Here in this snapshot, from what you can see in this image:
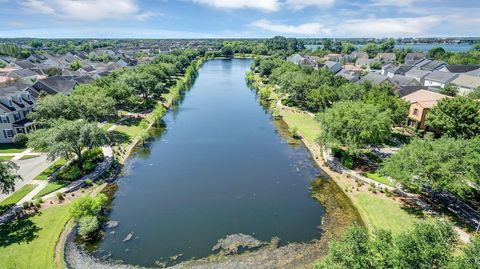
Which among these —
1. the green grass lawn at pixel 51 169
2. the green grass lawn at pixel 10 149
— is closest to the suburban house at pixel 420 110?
→ the green grass lawn at pixel 51 169

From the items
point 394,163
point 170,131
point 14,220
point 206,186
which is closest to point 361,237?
point 394,163

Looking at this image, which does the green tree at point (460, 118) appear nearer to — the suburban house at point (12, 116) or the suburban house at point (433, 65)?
the suburban house at point (12, 116)

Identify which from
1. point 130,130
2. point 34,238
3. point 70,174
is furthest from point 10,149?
point 34,238

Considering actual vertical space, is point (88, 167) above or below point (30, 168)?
above

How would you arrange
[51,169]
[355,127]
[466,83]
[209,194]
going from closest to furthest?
[209,194] → [355,127] → [51,169] → [466,83]

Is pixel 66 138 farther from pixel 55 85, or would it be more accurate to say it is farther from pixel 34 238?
pixel 55 85

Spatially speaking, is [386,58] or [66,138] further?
[386,58]

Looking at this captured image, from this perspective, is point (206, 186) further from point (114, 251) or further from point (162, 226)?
point (114, 251)
